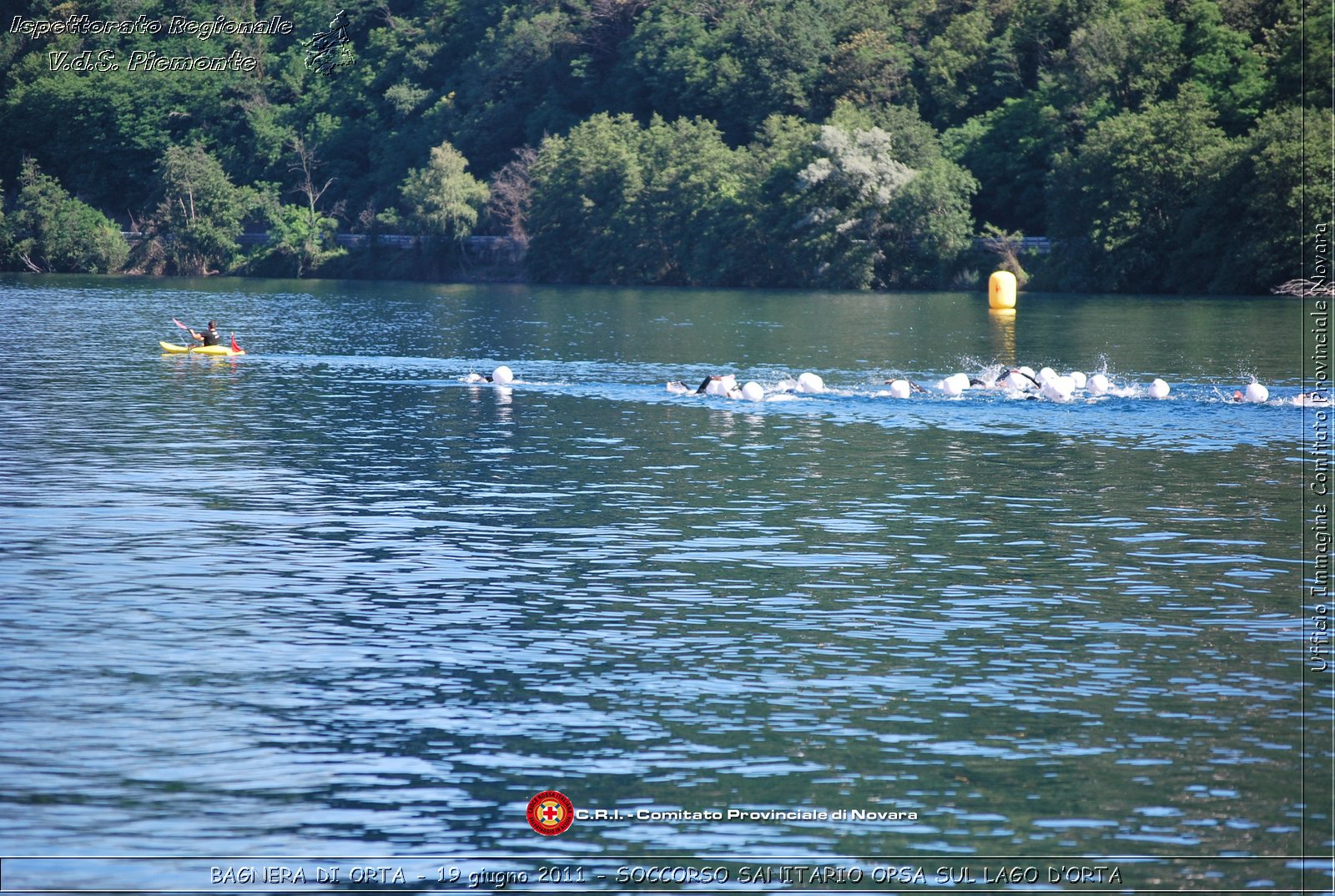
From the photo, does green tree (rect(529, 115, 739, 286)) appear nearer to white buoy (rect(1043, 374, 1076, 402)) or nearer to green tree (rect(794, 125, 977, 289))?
green tree (rect(794, 125, 977, 289))

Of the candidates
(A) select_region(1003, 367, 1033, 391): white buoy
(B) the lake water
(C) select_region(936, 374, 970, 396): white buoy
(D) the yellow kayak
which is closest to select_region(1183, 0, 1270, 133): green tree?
(A) select_region(1003, 367, 1033, 391): white buoy

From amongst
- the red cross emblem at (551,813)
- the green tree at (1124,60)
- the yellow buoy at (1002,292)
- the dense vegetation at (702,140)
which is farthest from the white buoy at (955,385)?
the green tree at (1124,60)

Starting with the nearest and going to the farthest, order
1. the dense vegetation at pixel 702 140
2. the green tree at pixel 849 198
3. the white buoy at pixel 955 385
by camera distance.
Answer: the white buoy at pixel 955 385
the dense vegetation at pixel 702 140
the green tree at pixel 849 198

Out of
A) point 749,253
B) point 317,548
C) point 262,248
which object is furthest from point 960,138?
point 317,548

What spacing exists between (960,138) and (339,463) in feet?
304

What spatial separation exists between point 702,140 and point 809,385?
83352mm

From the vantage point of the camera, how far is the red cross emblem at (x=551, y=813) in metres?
14.2

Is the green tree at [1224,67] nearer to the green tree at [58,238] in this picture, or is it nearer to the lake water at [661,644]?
the lake water at [661,644]

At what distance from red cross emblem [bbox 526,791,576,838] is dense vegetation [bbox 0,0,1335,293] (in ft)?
279

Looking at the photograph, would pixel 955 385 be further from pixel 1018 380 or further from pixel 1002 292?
pixel 1002 292

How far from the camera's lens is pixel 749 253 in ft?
403

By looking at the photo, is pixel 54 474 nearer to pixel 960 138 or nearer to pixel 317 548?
pixel 317 548

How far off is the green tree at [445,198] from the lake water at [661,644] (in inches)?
3754

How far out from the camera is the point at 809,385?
4816 centimetres
